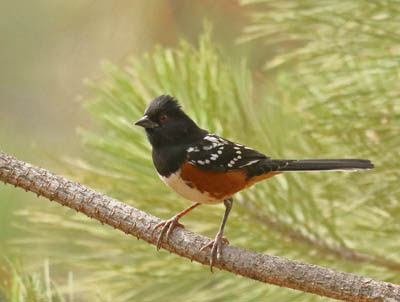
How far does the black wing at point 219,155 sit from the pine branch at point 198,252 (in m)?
0.38

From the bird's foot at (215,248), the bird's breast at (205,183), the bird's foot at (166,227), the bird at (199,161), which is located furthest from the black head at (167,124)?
the bird's foot at (215,248)

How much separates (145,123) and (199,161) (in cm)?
19

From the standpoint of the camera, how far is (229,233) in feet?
5.95

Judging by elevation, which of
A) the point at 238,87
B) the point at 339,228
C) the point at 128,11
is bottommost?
the point at 339,228

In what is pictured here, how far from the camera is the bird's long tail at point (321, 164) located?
159cm

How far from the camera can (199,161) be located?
72.5 inches

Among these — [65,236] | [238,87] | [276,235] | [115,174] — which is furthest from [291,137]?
[65,236]

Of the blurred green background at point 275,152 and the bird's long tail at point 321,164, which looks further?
the blurred green background at point 275,152

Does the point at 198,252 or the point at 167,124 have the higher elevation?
the point at 167,124

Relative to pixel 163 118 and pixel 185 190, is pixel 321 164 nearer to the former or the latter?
pixel 185 190

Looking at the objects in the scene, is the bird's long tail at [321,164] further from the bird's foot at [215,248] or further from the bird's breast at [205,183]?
the bird's foot at [215,248]

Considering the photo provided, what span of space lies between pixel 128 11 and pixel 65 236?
4.25 feet

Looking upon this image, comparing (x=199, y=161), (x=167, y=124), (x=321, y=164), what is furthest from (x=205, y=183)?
(x=321, y=164)

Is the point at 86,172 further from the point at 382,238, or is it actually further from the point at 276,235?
the point at 382,238
